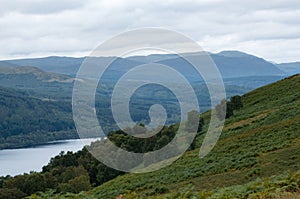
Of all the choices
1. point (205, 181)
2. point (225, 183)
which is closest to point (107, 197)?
point (205, 181)

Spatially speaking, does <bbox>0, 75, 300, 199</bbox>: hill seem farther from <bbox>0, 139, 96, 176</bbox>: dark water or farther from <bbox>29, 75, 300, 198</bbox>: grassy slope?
<bbox>0, 139, 96, 176</bbox>: dark water

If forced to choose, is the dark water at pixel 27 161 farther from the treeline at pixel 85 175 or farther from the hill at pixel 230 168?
the hill at pixel 230 168

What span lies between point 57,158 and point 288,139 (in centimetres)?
5218

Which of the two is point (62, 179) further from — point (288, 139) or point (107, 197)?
point (288, 139)

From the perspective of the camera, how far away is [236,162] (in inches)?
1190

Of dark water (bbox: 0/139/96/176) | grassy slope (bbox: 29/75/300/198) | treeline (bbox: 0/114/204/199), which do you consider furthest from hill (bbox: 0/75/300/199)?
dark water (bbox: 0/139/96/176)

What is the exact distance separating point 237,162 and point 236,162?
118 millimetres

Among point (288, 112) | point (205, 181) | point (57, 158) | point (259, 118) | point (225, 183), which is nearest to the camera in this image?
point (225, 183)

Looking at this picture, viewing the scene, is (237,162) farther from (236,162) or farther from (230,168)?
(230,168)

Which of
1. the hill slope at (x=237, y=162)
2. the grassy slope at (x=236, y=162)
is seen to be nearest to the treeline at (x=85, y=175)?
the hill slope at (x=237, y=162)

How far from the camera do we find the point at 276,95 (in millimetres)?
63969

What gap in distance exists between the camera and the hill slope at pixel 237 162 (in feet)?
86.1

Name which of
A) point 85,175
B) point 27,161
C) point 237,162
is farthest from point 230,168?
point 27,161

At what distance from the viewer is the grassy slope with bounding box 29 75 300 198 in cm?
2616
